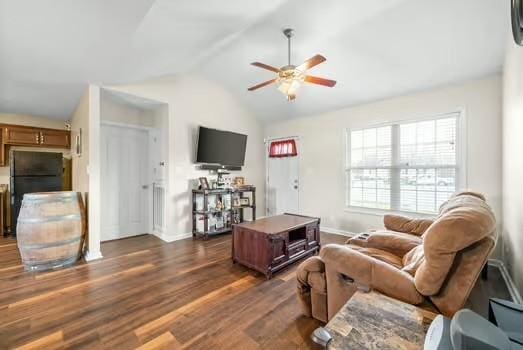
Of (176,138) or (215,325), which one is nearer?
(215,325)

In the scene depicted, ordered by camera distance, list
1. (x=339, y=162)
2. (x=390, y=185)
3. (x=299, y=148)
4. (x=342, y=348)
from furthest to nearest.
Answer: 1. (x=299, y=148)
2. (x=339, y=162)
3. (x=390, y=185)
4. (x=342, y=348)

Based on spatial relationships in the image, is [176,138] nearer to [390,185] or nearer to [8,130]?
[8,130]

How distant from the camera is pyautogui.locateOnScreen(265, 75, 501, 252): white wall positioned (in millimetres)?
2922

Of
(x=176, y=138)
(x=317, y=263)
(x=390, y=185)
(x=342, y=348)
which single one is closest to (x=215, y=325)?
(x=317, y=263)

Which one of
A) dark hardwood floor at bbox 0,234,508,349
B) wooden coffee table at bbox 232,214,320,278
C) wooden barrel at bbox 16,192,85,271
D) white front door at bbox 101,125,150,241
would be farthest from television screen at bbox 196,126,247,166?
wooden barrel at bbox 16,192,85,271

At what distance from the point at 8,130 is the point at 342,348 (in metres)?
5.65

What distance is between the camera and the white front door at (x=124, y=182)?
3846mm

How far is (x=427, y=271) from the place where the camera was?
1.18 meters

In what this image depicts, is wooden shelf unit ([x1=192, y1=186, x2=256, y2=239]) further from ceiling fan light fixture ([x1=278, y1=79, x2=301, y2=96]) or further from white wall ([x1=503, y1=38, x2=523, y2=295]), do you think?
white wall ([x1=503, y1=38, x2=523, y2=295])

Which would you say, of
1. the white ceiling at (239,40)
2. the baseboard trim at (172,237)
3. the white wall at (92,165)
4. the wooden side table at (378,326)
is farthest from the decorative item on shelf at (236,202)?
the wooden side table at (378,326)

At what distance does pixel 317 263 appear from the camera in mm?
1729

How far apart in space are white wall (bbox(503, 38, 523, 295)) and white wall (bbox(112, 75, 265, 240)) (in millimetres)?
3968

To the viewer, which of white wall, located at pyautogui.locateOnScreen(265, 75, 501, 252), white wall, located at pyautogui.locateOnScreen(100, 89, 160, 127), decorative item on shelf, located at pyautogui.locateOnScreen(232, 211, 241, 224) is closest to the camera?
white wall, located at pyautogui.locateOnScreen(265, 75, 501, 252)

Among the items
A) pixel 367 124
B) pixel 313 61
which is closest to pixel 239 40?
pixel 313 61
